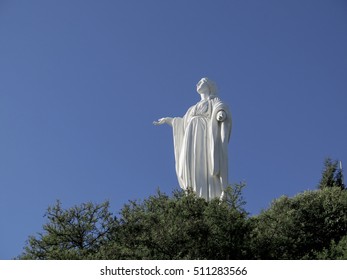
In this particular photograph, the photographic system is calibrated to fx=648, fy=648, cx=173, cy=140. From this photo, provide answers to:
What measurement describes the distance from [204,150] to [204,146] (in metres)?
0.15

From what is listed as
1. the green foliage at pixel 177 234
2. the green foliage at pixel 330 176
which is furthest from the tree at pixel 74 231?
the green foliage at pixel 330 176

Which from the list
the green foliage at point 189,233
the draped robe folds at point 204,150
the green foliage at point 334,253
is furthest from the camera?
the draped robe folds at point 204,150

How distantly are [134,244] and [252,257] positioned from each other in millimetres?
3068

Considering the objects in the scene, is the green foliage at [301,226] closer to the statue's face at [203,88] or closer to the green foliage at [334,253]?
the green foliage at [334,253]

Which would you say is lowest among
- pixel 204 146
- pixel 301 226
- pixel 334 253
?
pixel 334 253

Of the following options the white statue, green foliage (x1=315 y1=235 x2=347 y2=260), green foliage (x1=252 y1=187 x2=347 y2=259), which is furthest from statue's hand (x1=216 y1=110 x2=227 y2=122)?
green foliage (x1=315 y1=235 x2=347 y2=260)

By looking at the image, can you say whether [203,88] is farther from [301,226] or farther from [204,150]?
[301,226]

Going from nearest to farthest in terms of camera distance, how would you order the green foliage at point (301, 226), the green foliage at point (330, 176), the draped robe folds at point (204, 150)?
the green foliage at point (301, 226)
the draped robe folds at point (204, 150)
the green foliage at point (330, 176)

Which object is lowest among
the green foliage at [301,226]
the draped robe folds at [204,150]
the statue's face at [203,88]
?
the green foliage at [301,226]

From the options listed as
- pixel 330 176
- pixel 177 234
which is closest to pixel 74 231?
pixel 177 234

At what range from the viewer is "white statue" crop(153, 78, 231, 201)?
21.5 m

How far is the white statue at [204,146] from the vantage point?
70.5ft

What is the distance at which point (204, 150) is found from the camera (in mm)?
22109

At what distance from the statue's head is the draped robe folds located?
1.56 ft
